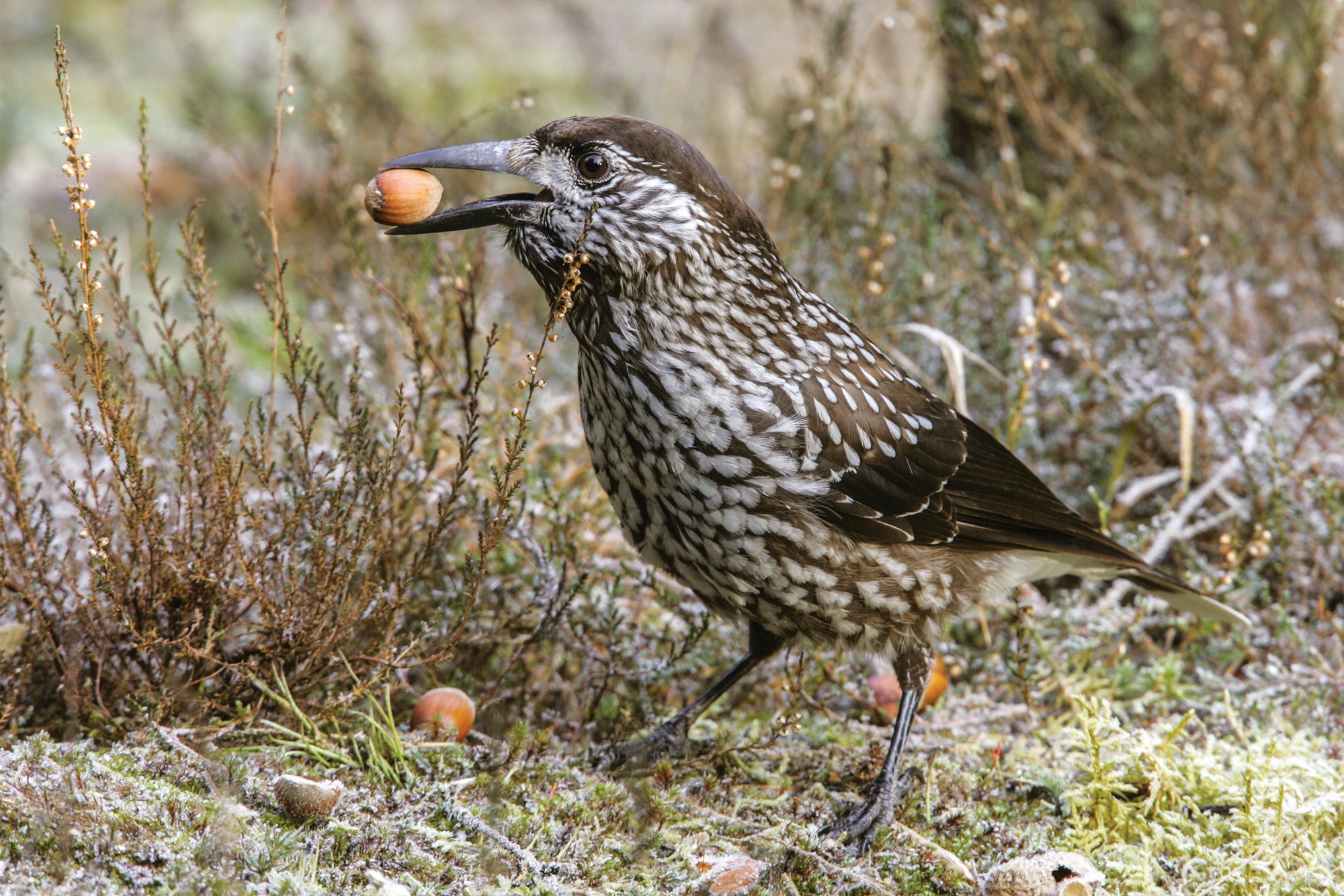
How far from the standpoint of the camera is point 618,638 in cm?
351

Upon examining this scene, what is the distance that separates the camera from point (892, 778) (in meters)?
3.04

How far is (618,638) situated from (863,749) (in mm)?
804

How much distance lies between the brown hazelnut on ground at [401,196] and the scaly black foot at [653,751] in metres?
1.55

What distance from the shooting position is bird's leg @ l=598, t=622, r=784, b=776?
3.19 metres

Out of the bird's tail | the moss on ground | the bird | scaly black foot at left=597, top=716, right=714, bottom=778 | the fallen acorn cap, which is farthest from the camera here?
the bird's tail

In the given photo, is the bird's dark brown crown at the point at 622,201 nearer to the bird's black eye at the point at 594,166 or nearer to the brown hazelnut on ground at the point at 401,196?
the bird's black eye at the point at 594,166

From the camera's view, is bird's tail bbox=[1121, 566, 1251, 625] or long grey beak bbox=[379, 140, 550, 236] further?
bird's tail bbox=[1121, 566, 1251, 625]

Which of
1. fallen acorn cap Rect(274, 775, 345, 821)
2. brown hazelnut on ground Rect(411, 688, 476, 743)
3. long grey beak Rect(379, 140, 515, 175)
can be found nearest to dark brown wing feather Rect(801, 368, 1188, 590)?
long grey beak Rect(379, 140, 515, 175)

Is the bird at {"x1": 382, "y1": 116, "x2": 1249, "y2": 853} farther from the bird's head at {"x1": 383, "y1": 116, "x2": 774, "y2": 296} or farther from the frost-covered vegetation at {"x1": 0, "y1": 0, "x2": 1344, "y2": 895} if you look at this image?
the frost-covered vegetation at {"x1": 0, "y1": 0, "x2": 1344, "y2": 895}

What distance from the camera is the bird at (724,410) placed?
282 centimetres

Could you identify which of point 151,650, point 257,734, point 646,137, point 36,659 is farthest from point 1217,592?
point 36,659

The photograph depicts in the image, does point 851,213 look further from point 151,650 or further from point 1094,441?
point 151,650

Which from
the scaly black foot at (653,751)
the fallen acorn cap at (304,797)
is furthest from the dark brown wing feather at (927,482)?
the fallen acorn cap at (304,797)

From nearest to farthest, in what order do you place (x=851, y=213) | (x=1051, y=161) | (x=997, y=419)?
1. (x=997, y=419)
2. (x=851, y=213)
3. (x=1051, y=161)
